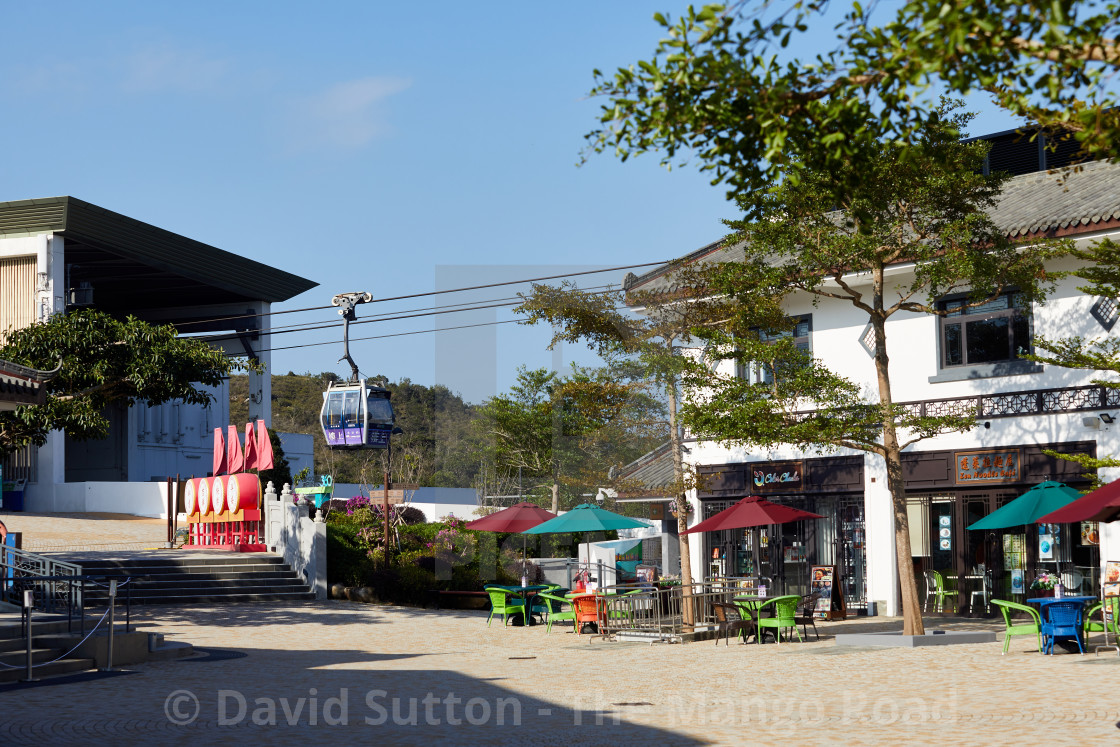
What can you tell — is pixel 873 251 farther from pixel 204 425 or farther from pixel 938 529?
pixel 204 425

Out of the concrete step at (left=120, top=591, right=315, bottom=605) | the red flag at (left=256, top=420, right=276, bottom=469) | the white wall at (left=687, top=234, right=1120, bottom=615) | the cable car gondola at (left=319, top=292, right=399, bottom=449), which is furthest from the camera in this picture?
the cable car gondola at (left=319, top=292, right=399, bottom=449)

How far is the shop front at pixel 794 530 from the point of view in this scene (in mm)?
22391

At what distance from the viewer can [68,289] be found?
1642 inches

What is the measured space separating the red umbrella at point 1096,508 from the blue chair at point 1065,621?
1093 mm

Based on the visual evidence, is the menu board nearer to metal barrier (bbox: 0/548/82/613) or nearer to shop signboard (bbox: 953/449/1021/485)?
shop signboard (bbox: 953/449/1021/485)

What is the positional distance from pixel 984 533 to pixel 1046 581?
4.52 ft

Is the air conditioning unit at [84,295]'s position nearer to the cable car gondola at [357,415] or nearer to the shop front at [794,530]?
the cable car gondola at [357,415]

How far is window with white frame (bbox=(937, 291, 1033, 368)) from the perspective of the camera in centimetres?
2044

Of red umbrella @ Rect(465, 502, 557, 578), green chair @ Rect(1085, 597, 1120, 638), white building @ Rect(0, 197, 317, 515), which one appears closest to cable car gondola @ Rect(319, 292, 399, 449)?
white building @ Rect(0, 197, 317, 515)

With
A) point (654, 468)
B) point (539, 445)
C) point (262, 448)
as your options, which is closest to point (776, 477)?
point (654, 468)

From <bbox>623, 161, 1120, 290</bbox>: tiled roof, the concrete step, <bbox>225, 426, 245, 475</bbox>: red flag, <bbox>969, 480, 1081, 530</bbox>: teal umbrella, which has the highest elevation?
<bbox>623, 161, 1120, 290</bbox>: tiled roof

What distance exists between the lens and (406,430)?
7538 cm

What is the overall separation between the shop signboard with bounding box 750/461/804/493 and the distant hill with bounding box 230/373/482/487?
3156 centimetres

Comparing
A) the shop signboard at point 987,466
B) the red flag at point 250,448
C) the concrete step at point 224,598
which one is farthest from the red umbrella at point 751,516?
the red flag at point 250,448
